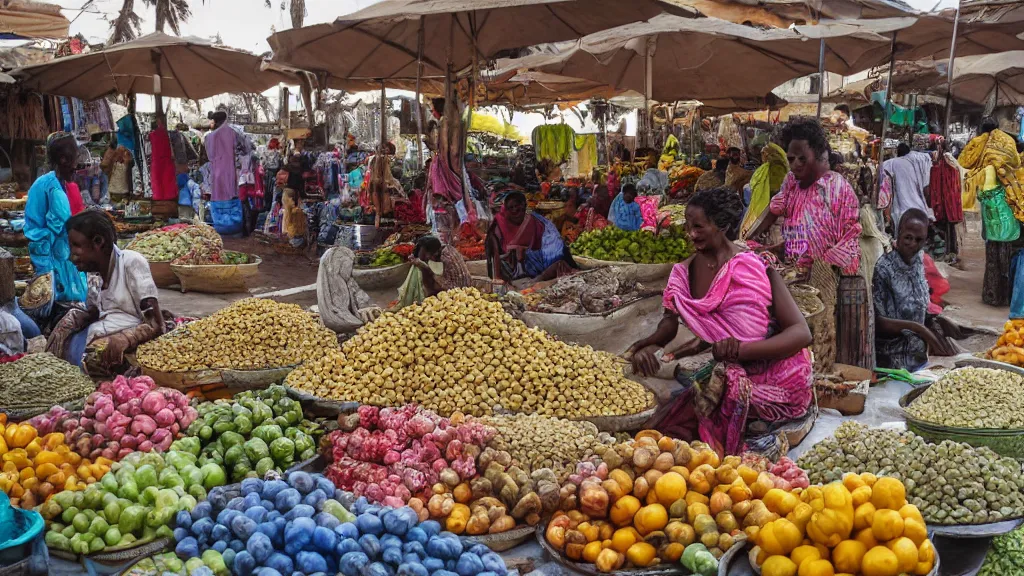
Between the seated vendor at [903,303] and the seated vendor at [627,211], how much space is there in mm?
4543

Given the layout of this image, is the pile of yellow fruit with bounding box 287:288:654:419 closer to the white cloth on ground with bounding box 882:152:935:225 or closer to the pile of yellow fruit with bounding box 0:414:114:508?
the pile of yellow fruit with bounding box 0:414:114:508

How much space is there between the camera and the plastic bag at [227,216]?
12.1 metres

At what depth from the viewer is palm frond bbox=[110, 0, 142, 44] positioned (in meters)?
19.0

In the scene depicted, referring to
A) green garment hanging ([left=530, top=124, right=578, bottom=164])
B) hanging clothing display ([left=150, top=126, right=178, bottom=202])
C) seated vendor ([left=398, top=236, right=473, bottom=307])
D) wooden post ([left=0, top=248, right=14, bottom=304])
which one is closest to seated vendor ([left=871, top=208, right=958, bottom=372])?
seated vendor ([left=398, top=236, right=473, bottom=307])

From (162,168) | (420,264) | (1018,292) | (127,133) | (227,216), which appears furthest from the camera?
(227,216)

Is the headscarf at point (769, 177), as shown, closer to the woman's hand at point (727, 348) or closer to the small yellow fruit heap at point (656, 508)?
the woman's hand at point (727, 348)

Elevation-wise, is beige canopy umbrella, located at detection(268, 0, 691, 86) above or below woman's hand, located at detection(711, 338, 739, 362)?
above

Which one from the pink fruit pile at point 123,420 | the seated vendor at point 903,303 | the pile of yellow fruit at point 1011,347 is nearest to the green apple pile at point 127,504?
the pink fruit pile at point 123,420

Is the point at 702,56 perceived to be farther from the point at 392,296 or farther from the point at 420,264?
the point at 420,264

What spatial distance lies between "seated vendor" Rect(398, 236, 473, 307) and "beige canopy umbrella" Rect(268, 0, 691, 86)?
1.45 meters

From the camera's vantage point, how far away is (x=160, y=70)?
8953 mm

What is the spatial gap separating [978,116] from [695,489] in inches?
648

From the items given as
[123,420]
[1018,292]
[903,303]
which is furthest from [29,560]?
[1018,292]

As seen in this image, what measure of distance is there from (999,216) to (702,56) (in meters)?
3.08
